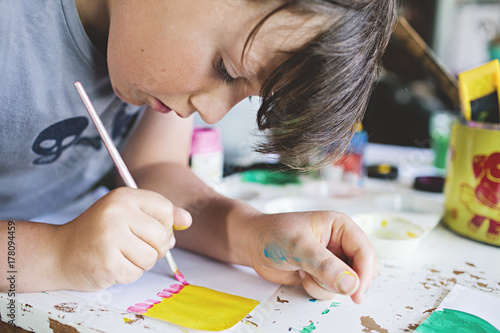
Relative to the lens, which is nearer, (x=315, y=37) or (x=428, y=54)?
(x=315, y=37)

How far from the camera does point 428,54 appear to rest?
33.4 inches

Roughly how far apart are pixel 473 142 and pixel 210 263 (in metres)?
0.40

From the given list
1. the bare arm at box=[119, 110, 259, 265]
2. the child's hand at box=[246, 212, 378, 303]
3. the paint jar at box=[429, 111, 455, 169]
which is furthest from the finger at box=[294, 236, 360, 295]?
the paint jar at box=[429, 111, 455, 169]

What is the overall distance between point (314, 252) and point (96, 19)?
1.41 ft

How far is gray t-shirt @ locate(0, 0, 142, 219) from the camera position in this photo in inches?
20.2

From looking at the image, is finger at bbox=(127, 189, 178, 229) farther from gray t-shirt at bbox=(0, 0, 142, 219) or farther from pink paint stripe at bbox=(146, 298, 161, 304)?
gray t-shirt at bbox=(0, 0, 142, 219)

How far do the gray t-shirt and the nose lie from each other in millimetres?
190

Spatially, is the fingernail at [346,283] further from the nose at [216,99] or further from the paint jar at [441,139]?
the paint jar at [441,139]

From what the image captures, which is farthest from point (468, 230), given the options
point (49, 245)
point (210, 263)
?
point (49, 245)

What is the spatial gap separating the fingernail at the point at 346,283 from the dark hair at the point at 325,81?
17 cm

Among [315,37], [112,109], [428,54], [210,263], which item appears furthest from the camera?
[428,54]

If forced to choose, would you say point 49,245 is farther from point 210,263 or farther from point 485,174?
point 485,174

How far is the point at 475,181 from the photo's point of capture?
1.87ft

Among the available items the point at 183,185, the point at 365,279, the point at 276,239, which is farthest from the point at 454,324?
the point at 183,185
